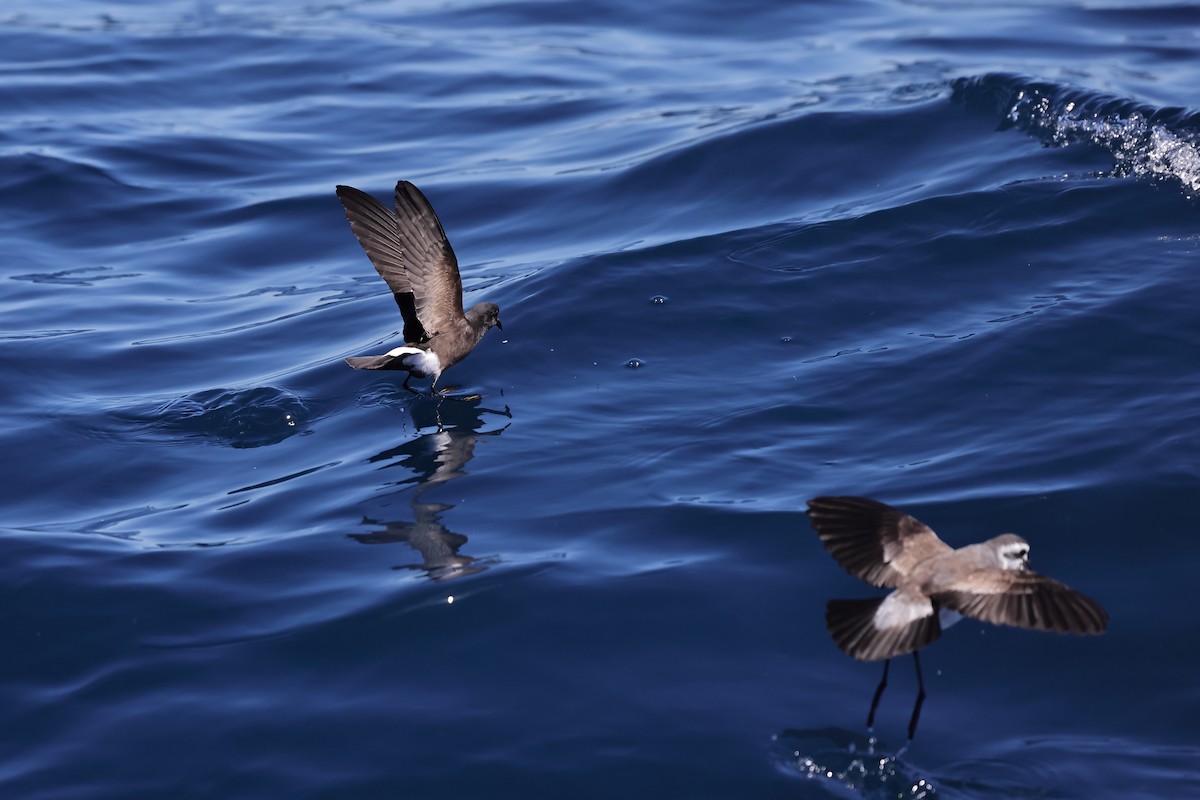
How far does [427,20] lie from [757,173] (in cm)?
882

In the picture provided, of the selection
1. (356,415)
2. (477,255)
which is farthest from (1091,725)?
(477,255)

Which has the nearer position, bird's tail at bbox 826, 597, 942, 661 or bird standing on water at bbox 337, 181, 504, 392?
bird's tail at bbox 826, 597, 942, 661

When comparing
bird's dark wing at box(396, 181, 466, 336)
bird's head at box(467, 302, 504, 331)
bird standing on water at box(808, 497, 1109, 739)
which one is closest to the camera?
bird standing on water at box(808, 497, 1109, 739)

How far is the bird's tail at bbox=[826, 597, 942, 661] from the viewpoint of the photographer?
4730mm

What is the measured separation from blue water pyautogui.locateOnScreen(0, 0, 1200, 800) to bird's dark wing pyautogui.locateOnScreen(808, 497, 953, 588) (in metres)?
0.62

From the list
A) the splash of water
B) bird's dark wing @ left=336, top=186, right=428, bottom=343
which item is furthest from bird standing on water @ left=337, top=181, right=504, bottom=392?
the splash of water

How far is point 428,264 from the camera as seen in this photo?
8.34 metres

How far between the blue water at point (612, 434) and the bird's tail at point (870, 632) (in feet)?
1.98

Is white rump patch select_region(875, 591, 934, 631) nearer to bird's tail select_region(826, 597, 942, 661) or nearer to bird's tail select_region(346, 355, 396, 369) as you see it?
bird's tail select_region(826, 597, 942, 661)

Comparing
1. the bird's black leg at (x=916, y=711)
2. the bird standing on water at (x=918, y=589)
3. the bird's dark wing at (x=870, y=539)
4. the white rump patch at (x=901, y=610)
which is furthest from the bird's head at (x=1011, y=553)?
the bird's black leg at (x=916, y=711)

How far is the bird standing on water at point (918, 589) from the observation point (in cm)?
470

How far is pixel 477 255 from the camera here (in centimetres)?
1166

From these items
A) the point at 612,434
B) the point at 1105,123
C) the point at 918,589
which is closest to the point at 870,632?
the point at 918,589

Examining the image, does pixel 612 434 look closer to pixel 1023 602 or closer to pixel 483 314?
pixel 483 314
